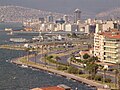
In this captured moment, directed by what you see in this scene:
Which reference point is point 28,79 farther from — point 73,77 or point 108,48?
point 108,48

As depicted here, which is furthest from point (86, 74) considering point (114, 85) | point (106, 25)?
point (106, 25)

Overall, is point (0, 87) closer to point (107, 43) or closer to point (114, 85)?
point (114, 85)

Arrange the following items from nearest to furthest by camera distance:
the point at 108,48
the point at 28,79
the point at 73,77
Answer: the point at 28,79, the point at 73,77, the point at 108,48

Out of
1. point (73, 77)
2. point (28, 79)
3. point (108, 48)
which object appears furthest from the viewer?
point (108, 48)

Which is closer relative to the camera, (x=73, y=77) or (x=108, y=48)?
(x=73, y=77)

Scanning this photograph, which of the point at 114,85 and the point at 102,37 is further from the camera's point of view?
the point at 102,37

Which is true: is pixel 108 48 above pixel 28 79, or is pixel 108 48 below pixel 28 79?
above

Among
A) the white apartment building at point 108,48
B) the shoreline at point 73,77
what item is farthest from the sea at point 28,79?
the white apartment building at point 108,48

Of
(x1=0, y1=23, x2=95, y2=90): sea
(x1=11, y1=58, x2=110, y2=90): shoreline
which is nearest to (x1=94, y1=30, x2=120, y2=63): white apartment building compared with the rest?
(x1=11, y1=58, x2=110, y2=90): shoreline

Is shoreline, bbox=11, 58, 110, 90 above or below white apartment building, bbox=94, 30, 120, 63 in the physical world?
below

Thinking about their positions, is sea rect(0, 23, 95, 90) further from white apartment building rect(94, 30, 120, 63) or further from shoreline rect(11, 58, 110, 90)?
white apartment building rect(94, 30, 120, 63)

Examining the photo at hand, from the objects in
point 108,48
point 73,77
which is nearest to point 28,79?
point 73,77
